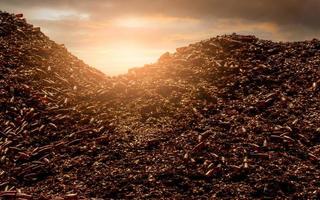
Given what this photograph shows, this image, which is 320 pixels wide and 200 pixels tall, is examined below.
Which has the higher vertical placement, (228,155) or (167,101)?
(167,101)

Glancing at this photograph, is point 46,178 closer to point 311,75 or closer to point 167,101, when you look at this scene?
point 167,101

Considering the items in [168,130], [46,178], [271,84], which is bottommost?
[46,178]

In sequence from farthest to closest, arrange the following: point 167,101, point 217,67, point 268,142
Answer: point 217,67, point 167,101, point 268,142

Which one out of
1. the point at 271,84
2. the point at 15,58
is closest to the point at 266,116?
the point at 271,84

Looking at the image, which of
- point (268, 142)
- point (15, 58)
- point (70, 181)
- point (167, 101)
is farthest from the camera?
point (15, 58)

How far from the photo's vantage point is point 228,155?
8.95m

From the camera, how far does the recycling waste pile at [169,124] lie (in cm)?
825

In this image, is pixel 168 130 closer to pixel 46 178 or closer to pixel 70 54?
pixel 46 178

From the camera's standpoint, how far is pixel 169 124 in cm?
1047

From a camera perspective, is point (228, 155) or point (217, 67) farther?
point (217, 67)

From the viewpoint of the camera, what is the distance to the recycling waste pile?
27.1ft

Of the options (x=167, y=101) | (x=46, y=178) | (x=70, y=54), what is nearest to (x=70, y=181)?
(x=46, y=178)

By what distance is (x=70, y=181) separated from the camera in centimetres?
863

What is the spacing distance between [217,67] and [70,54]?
536cm
